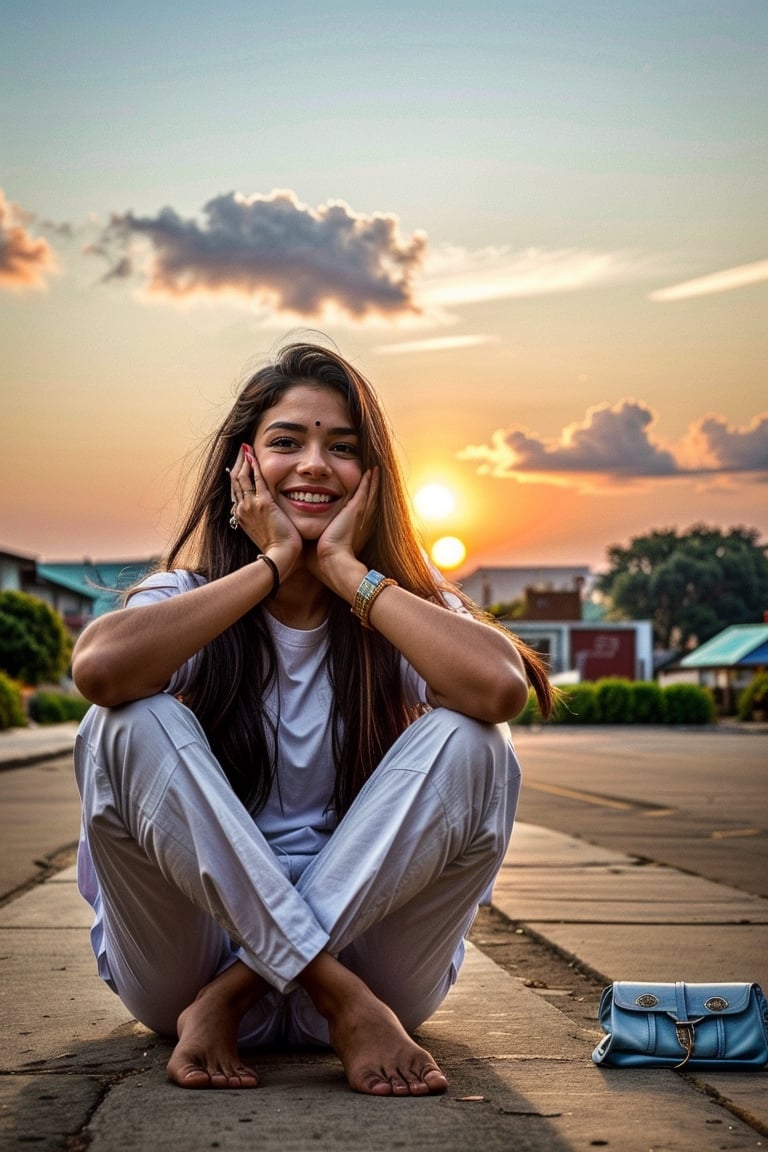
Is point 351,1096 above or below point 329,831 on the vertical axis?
Result: below

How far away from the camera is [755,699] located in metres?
42.3

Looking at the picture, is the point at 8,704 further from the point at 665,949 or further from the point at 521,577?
the point at 521,577

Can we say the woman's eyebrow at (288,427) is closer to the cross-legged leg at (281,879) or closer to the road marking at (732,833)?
the cross-legged leg at (281,879)

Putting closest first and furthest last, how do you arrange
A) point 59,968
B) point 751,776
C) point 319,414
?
1. point 319,414
2. point 59,968
3. point 751,776

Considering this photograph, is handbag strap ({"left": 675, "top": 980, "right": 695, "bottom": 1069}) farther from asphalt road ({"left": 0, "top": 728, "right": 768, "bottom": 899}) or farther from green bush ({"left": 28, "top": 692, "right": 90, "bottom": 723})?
green bush ({"left": 28, "top": 692, "right": 90, "bottom": 723})

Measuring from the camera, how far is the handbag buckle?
264cm

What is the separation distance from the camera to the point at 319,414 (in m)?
3.20

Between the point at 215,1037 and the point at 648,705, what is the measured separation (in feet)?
137

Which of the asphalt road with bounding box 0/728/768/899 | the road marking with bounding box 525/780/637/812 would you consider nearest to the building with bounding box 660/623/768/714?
the asphalt road with bounding box 0/728/768/899

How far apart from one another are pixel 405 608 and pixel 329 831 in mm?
499

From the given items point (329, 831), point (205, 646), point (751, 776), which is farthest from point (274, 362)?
point (751, 776)

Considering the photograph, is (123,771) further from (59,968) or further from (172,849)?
(59,968)

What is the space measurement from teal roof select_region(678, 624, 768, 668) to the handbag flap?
55271 mm

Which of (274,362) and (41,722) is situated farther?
(41,722)
